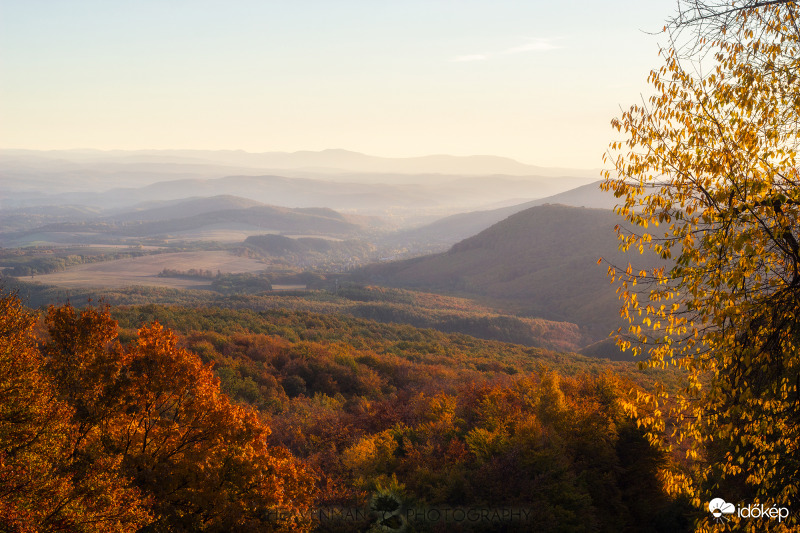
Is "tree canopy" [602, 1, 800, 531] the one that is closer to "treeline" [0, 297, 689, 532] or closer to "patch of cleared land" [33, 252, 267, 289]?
"treeline" [0, 297, 689, 532]

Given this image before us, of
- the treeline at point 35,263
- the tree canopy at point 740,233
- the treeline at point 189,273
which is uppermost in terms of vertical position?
the tree canopy at point 740,233

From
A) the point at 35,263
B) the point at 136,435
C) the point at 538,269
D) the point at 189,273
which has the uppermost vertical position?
the point at 136,435

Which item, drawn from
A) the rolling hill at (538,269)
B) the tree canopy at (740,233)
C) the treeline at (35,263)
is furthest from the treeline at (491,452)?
the treeline at (35,263)

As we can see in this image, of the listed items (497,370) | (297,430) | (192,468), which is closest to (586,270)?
(497,370)

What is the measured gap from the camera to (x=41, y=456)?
350 inches

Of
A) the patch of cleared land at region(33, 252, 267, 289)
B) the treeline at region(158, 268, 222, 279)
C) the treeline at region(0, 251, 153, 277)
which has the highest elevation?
the treeline at region(0, 251, 153, 277)

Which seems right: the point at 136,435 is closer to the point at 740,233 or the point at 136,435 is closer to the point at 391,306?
the point at 740,233

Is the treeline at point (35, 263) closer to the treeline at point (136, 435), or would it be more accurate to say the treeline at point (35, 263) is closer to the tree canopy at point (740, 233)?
the treeline at point (136, 435)

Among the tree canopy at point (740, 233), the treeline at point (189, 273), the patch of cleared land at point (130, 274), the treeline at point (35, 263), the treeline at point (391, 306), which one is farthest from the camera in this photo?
the treeline at point (189, 273)

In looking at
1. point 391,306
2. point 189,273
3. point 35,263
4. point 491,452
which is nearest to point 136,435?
point 491,452

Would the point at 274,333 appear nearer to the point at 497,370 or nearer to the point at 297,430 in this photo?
the point at 497,370

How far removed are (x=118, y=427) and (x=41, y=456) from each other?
9.62ft

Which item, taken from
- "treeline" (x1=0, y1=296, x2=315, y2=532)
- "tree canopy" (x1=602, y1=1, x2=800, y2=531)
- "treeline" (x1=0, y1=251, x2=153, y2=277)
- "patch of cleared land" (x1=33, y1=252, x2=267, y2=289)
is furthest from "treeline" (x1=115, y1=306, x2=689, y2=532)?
"treeline" (x1=0, y1=251, x2=153, y2=277)

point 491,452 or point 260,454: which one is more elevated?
point 260,454
